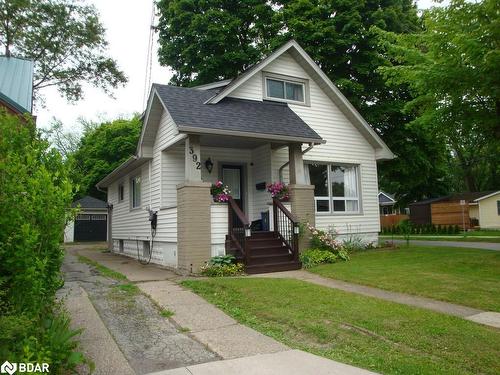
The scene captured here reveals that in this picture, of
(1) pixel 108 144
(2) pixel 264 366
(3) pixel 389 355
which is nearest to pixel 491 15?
(3) pixel 389 355

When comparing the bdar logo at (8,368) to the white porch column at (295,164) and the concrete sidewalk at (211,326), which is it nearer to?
the concrete sidewalk at (211,326)

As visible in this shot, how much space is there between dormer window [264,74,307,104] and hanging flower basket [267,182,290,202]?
334 centimetres

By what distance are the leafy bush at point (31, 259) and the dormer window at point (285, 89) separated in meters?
10.4

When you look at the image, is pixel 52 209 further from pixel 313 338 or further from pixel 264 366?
pixel 313 338

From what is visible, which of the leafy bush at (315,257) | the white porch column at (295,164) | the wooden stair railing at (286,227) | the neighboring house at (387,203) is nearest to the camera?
the wooden stair railing at (286,227)

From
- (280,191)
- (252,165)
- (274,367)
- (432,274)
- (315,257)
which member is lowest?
(274,367)

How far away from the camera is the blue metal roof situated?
1133 cm

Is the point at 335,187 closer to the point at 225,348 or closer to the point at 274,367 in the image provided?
the point at 225,348

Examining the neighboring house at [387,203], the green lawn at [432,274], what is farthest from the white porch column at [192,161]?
the neighboring house at [387,203]

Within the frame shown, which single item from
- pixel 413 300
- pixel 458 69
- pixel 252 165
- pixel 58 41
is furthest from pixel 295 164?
pixel 58 41

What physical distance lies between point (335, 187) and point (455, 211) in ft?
76.9

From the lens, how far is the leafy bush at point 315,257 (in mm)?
11276

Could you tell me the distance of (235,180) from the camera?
13781 mm

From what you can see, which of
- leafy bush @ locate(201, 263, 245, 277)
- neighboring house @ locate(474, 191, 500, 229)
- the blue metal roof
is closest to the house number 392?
leafy bush @ locate(201, 263, 245, 277)
